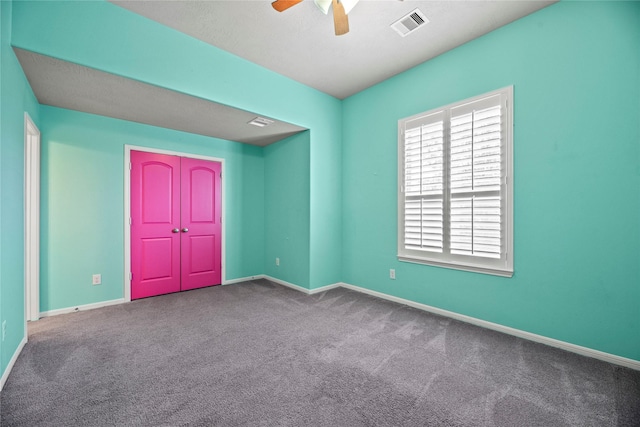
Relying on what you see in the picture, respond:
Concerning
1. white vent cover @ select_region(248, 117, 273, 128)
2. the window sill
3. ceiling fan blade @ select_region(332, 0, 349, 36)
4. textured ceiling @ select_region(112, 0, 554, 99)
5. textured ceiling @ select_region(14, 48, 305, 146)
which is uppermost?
textured ceiling @ select_region(112, 0, 554, 99)

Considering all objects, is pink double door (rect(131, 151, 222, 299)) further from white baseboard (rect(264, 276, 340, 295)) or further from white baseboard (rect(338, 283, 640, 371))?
white baseboard (rect(338, 283, 640, 371))

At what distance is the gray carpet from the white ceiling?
236 cm

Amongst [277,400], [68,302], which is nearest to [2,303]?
[68,302]

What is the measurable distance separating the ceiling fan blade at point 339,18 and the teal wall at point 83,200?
111 inches

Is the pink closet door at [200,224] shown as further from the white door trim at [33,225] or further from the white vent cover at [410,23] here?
the white vent cover at [410,23]

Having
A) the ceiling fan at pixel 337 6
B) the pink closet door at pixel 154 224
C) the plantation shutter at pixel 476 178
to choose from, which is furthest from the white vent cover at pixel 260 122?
the plantation shutter at pixel 476 178

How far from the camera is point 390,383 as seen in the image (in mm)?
1775

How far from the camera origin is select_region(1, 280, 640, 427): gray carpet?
1.49 meters

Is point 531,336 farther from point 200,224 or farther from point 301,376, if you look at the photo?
point 200,224

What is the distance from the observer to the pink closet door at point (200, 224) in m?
3.97

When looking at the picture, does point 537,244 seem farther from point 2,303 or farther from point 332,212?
point 2,303

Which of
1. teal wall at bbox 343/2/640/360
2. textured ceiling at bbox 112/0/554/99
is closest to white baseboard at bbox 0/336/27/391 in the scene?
textured ceiling at bbox 112/0/554/99

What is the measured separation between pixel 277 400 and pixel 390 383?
2.48 ft

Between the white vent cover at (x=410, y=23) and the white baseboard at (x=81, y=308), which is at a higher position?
the white vent cover at (x=410, y=23)
